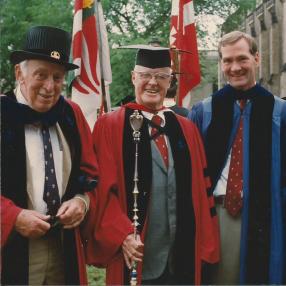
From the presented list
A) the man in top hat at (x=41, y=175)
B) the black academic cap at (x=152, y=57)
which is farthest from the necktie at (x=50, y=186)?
the black academic cap at (x=152, y=57)

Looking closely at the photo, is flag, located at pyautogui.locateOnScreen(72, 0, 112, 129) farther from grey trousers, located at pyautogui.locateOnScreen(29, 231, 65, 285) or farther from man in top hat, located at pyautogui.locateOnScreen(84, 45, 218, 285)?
grey trousers, located at pyautogui.locateOnScreen(29, 231, 65, 285)

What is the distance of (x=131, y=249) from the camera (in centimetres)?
379

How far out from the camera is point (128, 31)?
2436 cm

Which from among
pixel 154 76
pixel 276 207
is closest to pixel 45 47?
pixel 154 76

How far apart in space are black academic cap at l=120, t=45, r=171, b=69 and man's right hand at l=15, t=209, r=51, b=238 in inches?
59.9

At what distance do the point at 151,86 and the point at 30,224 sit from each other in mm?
1422

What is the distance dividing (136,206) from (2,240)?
95cm

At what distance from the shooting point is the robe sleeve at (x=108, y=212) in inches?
151

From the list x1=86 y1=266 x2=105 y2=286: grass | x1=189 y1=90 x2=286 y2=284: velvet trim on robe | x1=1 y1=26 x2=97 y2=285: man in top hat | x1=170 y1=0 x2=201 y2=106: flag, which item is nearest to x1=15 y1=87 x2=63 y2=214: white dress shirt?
x1=1 y1=26 x2=97 y2=285: man in top hat

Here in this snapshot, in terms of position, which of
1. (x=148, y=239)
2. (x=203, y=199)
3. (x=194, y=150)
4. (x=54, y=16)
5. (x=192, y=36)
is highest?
(x=54, y=16)

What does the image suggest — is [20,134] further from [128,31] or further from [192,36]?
[128,31]

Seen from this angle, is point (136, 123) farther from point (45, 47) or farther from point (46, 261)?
point (46, 261)

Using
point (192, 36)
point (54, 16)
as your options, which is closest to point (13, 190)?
point (192, 36)

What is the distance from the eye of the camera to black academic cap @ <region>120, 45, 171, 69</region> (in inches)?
168
